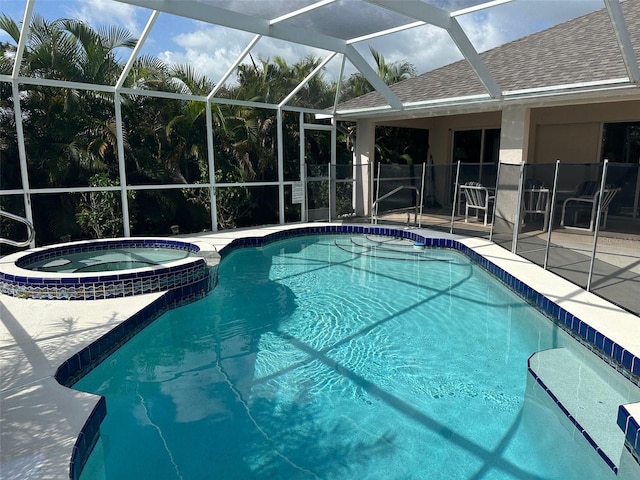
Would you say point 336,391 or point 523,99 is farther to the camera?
point 523,99

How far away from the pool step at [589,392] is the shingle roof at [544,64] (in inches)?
213

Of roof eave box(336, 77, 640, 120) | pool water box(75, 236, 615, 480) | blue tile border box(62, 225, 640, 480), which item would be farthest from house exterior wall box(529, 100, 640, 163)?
pool water box(75, 236, 615, 480)

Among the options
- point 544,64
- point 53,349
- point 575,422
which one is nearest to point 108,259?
point 53,349

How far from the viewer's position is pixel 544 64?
9445 mm

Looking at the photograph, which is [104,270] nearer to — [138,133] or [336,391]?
[336,391]

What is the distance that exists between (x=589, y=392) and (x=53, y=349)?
14.9 feet

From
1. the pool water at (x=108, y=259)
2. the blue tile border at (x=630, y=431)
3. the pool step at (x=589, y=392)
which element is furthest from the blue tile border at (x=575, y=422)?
the pool water at (x=108, y=259)

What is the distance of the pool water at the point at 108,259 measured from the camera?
6.50 meters

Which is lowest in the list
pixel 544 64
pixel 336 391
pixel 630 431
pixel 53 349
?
pixel 336 391

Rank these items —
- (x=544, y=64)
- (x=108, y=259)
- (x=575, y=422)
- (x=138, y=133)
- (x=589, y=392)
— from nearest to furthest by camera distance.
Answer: (x=575, y=422) → (x=589, y=392) → (x=108, y=259) → (x=544, y=64) → (x=138, y=133)

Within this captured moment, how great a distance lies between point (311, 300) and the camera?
6.22 metres

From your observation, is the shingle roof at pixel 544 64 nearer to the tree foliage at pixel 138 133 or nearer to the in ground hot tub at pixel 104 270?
the tree foliage at pixel 138 133

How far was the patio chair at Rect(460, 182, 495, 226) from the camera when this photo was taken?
407 inches

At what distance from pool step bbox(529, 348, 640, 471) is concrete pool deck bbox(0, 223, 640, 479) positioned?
1.08ft
